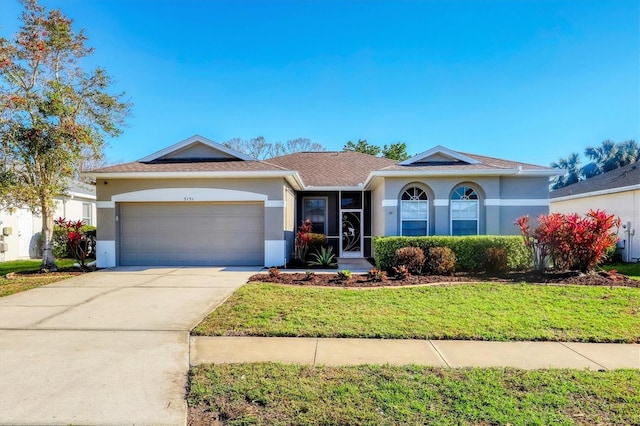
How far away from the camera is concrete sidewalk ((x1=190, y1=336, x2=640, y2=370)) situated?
4.36 m

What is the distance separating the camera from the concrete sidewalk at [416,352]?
14.3 feet

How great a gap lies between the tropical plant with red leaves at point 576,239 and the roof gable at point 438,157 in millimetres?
4195

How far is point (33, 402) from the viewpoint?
3.39m

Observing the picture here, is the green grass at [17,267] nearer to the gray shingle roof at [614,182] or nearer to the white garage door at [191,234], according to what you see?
the white garage door at [191,234]

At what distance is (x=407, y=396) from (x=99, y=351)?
4078 mm

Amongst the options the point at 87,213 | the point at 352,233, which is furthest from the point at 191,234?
the point at 87,213

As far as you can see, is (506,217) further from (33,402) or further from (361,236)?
(33,402)

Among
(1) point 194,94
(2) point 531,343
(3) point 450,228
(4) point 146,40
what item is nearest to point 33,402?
(2) point 531,343

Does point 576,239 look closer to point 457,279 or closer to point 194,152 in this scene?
point 457,279

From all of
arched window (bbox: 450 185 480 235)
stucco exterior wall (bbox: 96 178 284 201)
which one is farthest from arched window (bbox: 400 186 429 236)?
stucco exterior wall (bbox: 96 178 284 201)

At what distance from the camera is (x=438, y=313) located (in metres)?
6.38

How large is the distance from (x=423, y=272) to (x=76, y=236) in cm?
1180

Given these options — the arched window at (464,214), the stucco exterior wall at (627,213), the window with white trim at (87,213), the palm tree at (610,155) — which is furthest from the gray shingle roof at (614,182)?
the window with white trim at (87,213)

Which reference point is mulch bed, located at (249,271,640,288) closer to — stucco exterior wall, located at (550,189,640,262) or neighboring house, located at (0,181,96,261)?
stucco exterior wall, located at (550,189,640,262)
